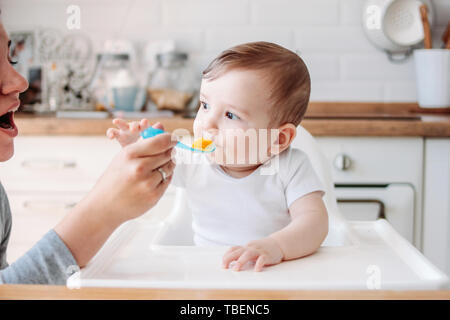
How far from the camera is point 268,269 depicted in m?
0.34

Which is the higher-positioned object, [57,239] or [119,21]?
[119,21]

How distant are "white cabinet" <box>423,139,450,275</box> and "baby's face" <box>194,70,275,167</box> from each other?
53 centimetres

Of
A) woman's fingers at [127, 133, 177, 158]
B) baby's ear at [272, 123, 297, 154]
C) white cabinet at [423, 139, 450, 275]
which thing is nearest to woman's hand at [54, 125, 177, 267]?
woman's fingers at [127, 133, 177, 158]

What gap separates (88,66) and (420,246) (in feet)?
2.11

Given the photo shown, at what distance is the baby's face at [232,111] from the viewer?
344mm

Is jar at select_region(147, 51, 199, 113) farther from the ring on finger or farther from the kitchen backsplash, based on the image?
the ring on finger

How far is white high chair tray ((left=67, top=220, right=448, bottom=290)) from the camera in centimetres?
31

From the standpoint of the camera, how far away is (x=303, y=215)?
42cm

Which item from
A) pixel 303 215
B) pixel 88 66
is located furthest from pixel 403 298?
pixel 88 66

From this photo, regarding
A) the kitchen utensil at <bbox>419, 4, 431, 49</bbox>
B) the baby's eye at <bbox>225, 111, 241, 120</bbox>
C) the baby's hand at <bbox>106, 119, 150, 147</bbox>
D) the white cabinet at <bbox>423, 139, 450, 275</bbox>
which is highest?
the kitchen utensil at <bbox>419, 4, 431, 49</bbox>

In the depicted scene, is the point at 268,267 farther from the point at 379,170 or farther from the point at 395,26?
the point at 395,26

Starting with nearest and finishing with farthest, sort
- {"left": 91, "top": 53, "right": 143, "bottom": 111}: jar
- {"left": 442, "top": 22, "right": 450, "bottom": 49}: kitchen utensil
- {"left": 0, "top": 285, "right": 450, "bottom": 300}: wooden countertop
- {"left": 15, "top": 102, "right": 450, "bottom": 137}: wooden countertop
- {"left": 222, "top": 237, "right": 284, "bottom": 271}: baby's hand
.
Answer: {"left": 0, "top": 285, "right": 450, "bottom": 300}: wooden countertop, {"left": 222, "top": 237, "right": 284, "bottom": 271}: baby's hand, {"left": 15, "top": 102, "right": 450, "bottom": 137}: wooden countertop, {"left": 91, "top": 53, "right": 143, "bottom": 111}: jar, {"left": 442, "top": 22, "right": 450, "bottom": 49}: kitchen utensil

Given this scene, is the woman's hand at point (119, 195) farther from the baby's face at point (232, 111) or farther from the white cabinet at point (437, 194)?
the white cabinet at point (437, 194)
